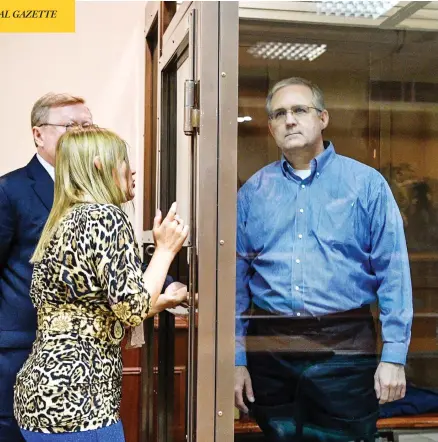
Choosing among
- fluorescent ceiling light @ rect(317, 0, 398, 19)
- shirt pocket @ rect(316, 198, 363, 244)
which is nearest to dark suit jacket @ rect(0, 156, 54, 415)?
shirt pocket @ rect(316, 198, 363, 244)

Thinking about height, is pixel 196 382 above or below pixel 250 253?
below

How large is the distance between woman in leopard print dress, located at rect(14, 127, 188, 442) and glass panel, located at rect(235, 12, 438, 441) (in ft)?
0.79

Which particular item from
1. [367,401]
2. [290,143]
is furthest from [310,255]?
[367,401]

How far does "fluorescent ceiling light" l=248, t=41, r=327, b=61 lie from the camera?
1.51m

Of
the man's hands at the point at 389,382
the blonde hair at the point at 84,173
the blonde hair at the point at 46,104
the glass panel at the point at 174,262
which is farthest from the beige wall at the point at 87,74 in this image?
the man's hands at the point at 389,382

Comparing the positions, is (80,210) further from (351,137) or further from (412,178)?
(412,178)

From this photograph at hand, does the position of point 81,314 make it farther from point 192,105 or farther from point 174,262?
point 192,105

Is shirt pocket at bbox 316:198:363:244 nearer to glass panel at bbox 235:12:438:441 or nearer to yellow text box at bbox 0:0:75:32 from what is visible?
glass panel at bbox 235:12:438:441

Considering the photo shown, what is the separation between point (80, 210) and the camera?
1475 mm

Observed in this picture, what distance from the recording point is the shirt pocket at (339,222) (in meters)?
1.50

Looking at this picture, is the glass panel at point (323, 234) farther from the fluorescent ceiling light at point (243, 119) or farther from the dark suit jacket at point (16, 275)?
the dark suit jacket at point (16, 275)

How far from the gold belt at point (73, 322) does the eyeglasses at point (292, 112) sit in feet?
1.97

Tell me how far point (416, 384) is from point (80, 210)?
0.91 metres

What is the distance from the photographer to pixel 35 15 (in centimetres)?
172
